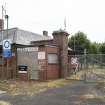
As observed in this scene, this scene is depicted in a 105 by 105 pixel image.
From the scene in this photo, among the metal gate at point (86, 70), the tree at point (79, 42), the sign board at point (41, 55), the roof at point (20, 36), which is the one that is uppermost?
the tree at point (79, 42)

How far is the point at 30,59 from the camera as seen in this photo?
22312 millimetres

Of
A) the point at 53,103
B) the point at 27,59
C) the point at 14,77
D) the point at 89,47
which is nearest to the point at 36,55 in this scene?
the point at 27,59

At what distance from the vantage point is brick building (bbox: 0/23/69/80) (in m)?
21.7

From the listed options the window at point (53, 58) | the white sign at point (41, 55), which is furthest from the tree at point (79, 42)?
the white sign at point (41, 55)

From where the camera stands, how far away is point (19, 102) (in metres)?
11.4

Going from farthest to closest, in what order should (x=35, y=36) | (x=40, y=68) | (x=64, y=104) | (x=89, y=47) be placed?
(x=89, y=47) → (x=35, y=36) → (x=40, y=68) → (x=64, y=104)

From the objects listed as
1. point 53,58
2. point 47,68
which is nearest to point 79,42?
point 53,58

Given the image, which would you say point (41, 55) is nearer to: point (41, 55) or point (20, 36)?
point (41, 55)

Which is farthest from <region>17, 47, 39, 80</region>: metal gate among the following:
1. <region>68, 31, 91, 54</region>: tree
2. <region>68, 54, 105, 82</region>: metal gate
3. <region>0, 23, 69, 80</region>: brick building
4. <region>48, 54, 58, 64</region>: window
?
<region>68, 31, 91, 54</region>: tree

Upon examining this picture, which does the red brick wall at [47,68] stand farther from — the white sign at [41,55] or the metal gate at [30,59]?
the metal gate at [30,59]

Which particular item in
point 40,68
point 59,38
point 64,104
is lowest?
point 64,104

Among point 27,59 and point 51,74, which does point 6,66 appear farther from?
point 51,74

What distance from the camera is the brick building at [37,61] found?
2167 centimetres

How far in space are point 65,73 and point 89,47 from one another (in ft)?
106
